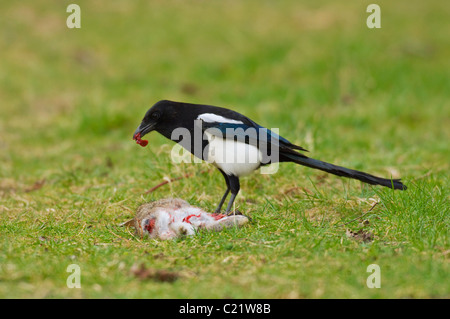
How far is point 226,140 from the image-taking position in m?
4.44

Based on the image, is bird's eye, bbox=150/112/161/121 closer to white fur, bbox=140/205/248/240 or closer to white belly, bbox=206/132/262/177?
white belly, bbox=206/132/262/177

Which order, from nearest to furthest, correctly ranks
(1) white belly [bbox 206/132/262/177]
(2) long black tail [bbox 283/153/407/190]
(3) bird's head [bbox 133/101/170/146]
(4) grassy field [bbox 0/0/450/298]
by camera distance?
(4) grassy field [bbox 0/0/450/298] → (2) long black tail [bbox 283/153/407/190] → (1) white belly [bbox 206/132/262/177] → (3) bird's head [bbox 133/101/170/146]

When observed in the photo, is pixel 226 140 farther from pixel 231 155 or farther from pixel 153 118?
pixel 153 118

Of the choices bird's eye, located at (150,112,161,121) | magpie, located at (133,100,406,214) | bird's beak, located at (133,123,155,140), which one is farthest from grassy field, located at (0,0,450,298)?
bird's eye, located at (150,112,161,121)

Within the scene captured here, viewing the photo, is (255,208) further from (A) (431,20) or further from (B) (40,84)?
(A) (431,20)

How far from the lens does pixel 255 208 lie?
477 centimetres

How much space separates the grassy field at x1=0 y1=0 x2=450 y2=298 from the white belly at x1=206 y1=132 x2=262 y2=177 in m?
0.40

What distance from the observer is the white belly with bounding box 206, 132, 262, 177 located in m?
4.43

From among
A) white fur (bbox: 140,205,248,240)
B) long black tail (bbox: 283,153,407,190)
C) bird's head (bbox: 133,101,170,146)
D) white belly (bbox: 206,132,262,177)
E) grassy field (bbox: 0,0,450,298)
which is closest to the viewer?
grassy field (bbox: 0,0,450,298)

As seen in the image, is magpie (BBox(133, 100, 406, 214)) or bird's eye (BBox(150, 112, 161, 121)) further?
bird's eye (BBox(150, 112, 161, 121))

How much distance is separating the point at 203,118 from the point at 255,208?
2.72 ft

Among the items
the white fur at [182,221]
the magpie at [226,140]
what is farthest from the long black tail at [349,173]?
the white fur at [182,221]
